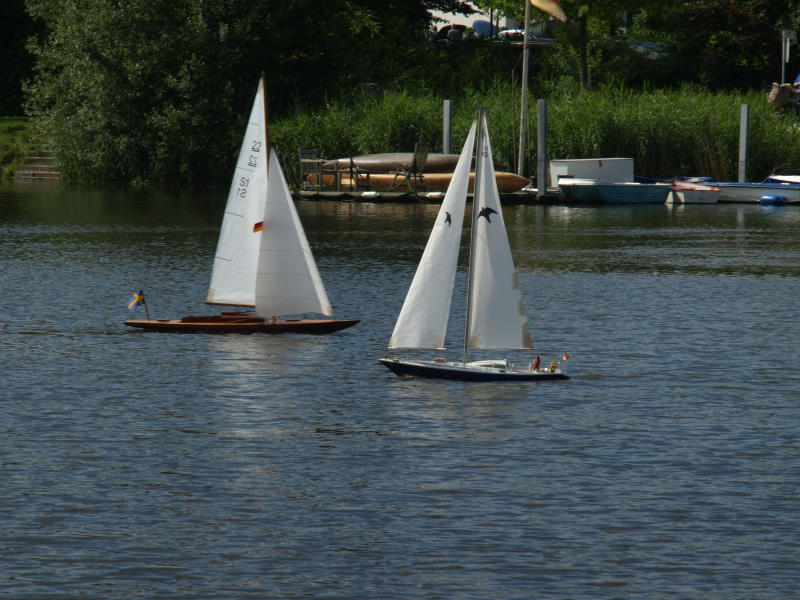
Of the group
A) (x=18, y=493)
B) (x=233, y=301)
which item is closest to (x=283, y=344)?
(x=233, y=301)

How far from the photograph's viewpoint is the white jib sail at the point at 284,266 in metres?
26.9

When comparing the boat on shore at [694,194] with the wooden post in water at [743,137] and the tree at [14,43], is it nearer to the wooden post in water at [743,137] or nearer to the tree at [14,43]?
the wooden post in water at [743,137]

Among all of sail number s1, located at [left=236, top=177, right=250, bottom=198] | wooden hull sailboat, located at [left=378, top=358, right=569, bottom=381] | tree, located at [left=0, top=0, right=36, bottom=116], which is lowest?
wooden hull sailboat, located at [left=378, top=358, right=569, bottom=381]

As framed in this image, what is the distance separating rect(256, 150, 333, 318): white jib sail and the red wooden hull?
296 mm

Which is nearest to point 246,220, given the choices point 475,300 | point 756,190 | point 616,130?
point 475,300

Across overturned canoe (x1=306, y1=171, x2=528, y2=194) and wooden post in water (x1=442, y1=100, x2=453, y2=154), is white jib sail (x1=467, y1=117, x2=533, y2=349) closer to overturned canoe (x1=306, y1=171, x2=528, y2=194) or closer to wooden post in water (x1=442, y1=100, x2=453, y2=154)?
overturned canoe (x1=306, y1=171, x2=528, y2=194)

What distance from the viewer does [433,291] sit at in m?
21.6

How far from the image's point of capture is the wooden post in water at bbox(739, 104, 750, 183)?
66188 mm

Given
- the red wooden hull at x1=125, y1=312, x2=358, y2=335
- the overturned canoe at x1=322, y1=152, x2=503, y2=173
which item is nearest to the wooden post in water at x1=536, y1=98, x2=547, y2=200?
the overturned canoe at x1=322, y1=152, x2=503, y2=173

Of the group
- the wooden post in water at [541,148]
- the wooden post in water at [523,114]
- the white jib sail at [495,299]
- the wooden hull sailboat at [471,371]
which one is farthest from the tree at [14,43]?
the white jib sail at [495,299]

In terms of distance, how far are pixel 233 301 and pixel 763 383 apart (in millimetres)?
10992

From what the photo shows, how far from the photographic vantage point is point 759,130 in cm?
7112

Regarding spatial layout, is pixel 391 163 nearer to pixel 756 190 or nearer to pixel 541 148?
pixel 541 148

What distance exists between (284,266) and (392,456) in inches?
423
